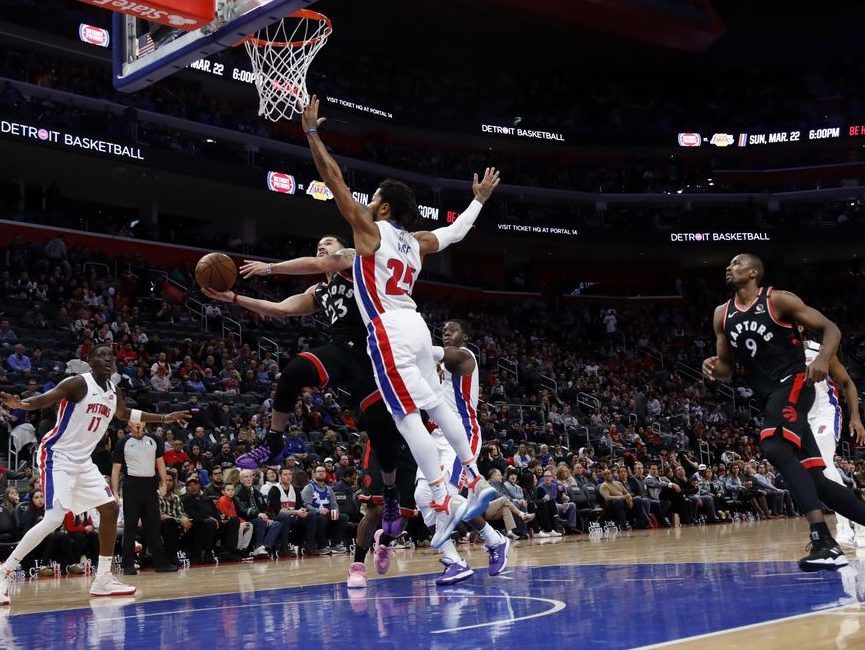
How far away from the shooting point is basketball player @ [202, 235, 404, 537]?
650 cm

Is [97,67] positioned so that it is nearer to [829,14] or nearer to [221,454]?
[221,454]

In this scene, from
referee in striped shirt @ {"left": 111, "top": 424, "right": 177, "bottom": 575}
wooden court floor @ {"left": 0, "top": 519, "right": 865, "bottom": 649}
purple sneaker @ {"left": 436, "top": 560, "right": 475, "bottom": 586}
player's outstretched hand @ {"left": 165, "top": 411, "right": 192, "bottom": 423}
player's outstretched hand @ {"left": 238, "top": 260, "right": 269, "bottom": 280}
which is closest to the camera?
wooden court floor @ {"left": 0, "top": 519, "right": 865, "bottom": 649}

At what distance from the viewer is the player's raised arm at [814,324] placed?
5883 mm

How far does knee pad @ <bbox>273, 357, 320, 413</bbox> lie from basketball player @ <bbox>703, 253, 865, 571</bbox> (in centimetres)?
276

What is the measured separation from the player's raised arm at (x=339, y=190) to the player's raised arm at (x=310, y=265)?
420mm

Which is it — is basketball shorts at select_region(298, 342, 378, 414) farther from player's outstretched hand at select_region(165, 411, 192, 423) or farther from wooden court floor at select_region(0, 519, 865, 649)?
player's outstretched hand at select_region(165, 411, 192, 423)

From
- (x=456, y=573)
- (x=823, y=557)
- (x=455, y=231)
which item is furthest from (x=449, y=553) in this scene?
(x=823, y=557)

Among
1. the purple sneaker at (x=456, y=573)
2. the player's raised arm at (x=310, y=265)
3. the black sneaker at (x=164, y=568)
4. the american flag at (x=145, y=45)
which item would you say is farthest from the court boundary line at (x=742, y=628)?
the black sneaker at (x=164, y=568)

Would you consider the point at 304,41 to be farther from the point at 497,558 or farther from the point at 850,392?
the point at 850,392

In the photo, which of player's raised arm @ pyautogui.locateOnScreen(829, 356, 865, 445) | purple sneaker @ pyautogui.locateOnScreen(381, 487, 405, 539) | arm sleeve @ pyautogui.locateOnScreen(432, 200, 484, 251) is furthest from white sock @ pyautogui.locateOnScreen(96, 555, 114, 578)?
player's raised arm @ pyautogui.locateOnScreen(829, 356, 865, 445)

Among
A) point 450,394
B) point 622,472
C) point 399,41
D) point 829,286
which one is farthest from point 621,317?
point 450,394

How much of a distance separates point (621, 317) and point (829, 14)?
1519cm

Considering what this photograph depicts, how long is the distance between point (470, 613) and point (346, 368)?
2240 mm

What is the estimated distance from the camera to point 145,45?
328 inches
